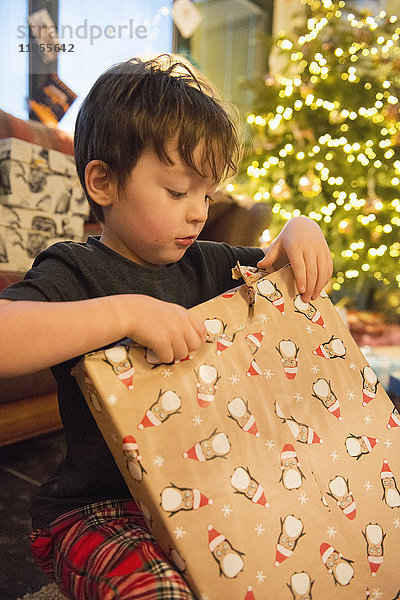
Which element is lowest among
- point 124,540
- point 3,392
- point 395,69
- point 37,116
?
point 3,392

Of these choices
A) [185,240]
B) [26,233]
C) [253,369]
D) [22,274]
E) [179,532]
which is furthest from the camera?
[26,233]

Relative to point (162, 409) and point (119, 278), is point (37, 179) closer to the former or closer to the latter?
point (119, 278)

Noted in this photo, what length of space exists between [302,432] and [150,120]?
41 centimetres

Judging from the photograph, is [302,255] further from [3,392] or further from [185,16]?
[185,16]

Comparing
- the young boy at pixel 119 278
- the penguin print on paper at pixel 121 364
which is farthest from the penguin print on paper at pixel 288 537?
the penguin print on paper at pixel 121 364

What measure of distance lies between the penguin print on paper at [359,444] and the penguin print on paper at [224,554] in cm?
19

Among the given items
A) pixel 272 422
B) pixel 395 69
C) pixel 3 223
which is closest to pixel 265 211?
pixel 3 223

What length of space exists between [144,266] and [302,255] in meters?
0.22

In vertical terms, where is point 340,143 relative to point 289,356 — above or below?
above

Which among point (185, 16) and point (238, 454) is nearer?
point (238, 454)

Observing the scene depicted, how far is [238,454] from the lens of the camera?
0.52 metres

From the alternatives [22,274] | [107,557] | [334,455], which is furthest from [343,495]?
[22,274]

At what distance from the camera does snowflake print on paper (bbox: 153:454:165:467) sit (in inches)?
19.2

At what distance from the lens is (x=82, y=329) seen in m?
0.50
